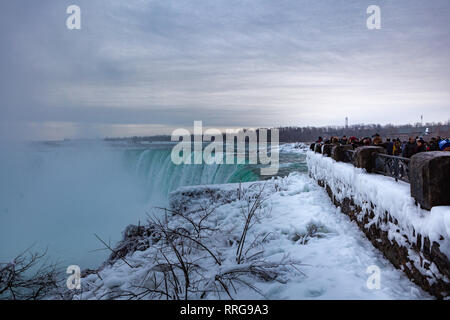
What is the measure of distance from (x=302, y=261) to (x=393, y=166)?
2706mm

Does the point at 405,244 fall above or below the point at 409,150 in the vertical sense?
below

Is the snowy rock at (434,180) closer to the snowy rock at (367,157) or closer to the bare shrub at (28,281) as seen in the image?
the snowy rock at (367,157)

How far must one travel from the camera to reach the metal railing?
16.1 feet

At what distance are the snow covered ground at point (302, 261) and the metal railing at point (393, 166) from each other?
5.05ft

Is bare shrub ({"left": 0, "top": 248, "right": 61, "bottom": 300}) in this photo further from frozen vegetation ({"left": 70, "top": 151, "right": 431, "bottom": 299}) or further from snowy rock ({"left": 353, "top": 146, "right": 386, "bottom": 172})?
snowy rock ({"left": 353, "top": 146, "right": 386, "bottom": 172})

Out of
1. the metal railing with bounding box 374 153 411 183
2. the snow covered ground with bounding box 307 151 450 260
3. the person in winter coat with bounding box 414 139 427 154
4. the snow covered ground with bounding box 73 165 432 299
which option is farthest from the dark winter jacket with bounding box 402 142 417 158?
the metal railing with bounding box 374 153 411 183

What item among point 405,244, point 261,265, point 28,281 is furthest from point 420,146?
point 28,281

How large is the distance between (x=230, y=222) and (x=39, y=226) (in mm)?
26358

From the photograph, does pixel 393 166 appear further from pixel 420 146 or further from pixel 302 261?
pixel 420 146

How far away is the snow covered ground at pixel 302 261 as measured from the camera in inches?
146

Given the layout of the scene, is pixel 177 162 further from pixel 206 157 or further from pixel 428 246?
pixel 428 246

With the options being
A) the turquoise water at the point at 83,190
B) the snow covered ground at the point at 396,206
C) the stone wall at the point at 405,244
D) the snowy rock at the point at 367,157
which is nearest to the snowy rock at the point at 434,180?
the snow covered ground at the point at 396,206

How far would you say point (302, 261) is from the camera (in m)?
4.71

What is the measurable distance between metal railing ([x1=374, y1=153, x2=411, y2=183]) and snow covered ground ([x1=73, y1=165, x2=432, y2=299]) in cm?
154
